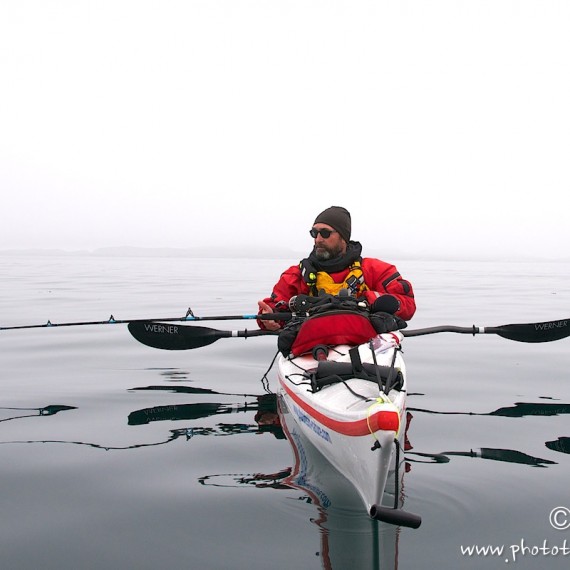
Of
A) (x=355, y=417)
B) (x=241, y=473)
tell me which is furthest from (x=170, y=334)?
(x=355, y=417)

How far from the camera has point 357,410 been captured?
3818 mm

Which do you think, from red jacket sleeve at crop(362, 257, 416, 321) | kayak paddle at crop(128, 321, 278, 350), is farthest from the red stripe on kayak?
kayak paddle at crop(128, 321, 278, 350)

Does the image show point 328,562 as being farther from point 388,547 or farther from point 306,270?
point 306,270

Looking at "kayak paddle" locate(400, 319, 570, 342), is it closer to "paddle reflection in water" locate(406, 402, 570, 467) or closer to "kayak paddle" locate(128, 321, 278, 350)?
"paddle reflection in water" locate(406, 402, 570, 467)

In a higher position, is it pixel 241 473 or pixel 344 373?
pixel 344 373

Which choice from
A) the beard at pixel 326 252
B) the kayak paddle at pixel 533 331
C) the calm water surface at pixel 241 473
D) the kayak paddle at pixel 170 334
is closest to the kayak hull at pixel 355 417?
the calm water surface at pixel 241 473

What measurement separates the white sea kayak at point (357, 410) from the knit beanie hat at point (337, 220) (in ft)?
5.89

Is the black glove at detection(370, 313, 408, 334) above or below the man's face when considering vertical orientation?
below

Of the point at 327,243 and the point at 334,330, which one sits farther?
the point at 327,243

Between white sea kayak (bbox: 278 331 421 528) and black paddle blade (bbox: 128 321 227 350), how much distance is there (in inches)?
114

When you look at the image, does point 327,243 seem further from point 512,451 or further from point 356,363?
point 512,451

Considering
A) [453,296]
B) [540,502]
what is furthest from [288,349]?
[453,296]

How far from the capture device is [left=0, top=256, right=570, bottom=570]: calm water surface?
11.3 feet

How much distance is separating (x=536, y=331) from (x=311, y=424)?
5.42 m
